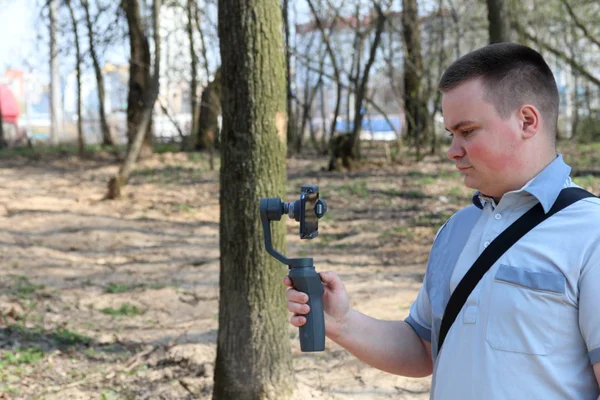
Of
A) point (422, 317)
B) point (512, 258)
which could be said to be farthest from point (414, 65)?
point (512, 258)

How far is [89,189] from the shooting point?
13578 millimetres

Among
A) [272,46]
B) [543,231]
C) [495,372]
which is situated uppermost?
[272,46]

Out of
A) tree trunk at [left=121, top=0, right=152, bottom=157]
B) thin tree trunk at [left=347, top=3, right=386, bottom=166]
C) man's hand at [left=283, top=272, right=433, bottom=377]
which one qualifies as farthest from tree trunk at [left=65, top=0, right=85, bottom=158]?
man's hand at [left=283, top=272, right=433, bottom=377]

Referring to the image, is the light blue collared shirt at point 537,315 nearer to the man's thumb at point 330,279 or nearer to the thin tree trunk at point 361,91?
the man's thumb at point 330,279

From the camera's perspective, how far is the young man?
1.54m

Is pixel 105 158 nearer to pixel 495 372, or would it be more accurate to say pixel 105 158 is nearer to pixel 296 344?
pixel 296 344

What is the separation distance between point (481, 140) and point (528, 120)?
0.11m

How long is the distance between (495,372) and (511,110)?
550 mm

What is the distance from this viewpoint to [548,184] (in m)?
1.64

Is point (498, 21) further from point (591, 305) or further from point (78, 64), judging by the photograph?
point (78, 64)

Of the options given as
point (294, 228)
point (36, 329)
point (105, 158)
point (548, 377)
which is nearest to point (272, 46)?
point (548, 377)

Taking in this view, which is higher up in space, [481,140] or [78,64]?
[78,64]

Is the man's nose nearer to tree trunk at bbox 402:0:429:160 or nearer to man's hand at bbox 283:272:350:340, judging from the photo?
man's hand at bbox 283:272:350:340

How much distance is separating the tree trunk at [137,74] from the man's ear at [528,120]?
1522cm
